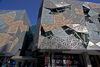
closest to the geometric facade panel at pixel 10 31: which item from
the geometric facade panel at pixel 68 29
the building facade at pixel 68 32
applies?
the building facade at pixel 68 32

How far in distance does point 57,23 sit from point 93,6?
26.2 feet

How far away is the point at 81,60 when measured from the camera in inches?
308

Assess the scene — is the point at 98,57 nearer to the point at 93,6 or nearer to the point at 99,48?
the point at 99,48

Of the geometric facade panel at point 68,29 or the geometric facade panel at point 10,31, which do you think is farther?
the geometric facade panel at point 10,31

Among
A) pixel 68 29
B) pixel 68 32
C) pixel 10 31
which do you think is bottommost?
pixel 68 32

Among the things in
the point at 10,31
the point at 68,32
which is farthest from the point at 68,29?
the point at 10,31

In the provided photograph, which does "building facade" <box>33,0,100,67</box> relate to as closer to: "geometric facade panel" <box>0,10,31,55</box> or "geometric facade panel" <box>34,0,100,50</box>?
"geometric facade panel" <box>34,0,100,50</box>

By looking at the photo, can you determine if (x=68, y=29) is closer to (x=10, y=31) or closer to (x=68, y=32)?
(x=68, y=32)

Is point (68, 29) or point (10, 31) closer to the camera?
point (68, 29)

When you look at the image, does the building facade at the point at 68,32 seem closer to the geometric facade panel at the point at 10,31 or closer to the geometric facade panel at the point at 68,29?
the geometric facade panel at the point at 68,29

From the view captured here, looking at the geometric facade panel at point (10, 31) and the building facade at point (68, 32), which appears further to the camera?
the geometric facade panel at point (10, 31)

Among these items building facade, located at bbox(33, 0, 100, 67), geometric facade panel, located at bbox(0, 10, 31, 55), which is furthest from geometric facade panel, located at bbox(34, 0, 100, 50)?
geometric facade panel, located at bbox(0, 10, 31, 55)

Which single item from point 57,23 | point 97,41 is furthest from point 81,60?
point 57,23

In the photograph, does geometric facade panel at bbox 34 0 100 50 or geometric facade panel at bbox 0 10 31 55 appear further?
geometric facade panel at bbox 0 10 31 55
